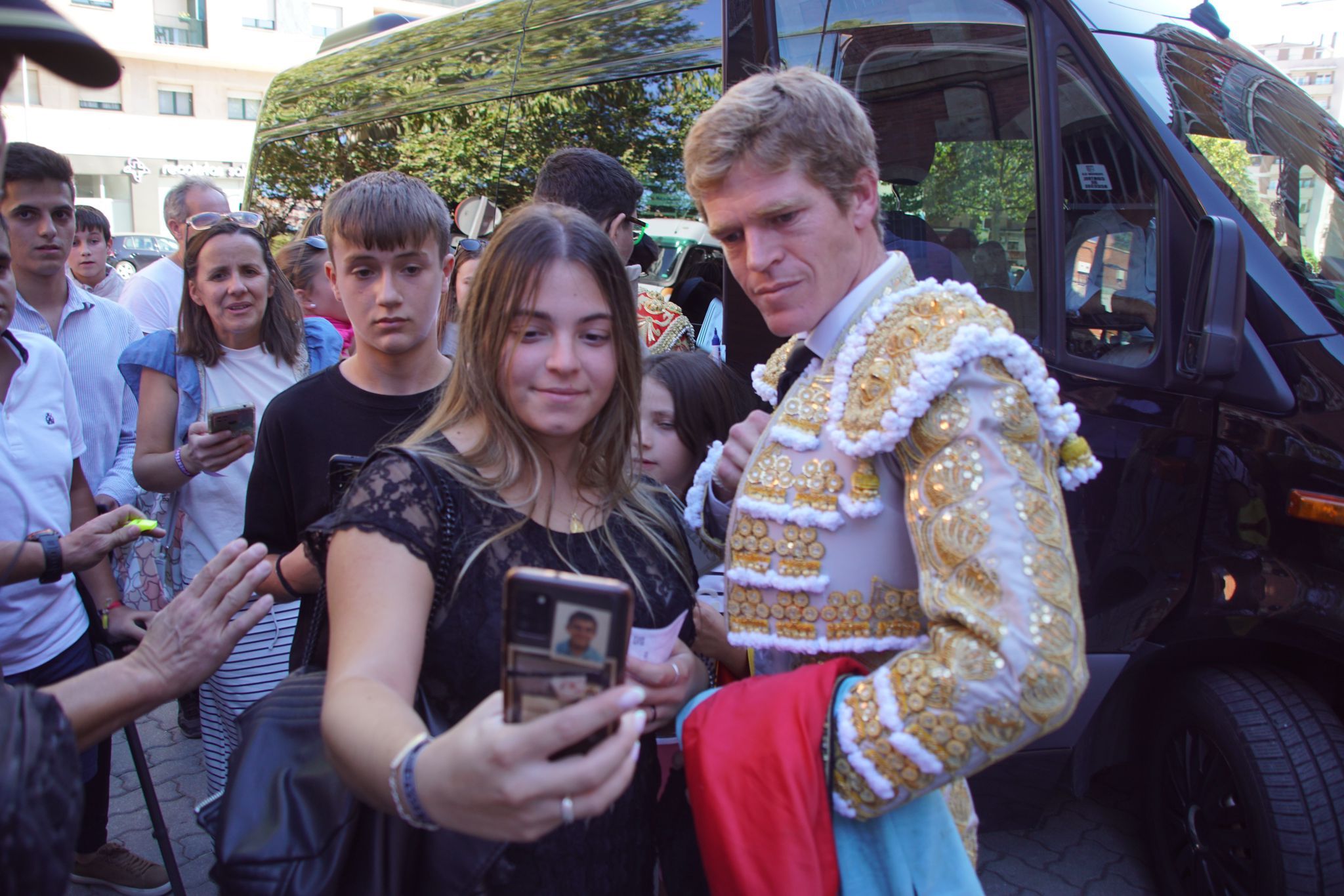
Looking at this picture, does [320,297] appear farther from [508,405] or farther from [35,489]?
[508,405]

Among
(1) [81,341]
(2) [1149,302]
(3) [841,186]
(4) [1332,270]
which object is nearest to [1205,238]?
(2) [1149,302]

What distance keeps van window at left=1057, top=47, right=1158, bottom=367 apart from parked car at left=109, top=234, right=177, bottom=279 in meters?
18.8

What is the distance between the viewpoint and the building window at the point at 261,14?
30078 millimetres

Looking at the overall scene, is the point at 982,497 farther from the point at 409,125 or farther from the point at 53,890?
the point at 409,125

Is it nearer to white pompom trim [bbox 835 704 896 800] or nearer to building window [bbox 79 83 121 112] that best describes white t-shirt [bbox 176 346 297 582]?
white pompom trim [bbox 835 704 896 800]

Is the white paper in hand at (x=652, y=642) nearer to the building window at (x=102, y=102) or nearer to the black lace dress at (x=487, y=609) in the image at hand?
the black lace dress at (x=487, y=609)

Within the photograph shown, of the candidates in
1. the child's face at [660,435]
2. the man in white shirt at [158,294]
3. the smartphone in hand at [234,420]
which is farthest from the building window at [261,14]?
the child's face at [660,435]

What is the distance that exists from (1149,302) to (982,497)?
177 cm

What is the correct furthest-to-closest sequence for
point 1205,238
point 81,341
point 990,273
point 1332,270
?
1. point 81,341
2. point 990,273
3. point 1332,270
4. point 1205,238

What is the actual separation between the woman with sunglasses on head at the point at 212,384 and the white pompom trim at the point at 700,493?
145cm

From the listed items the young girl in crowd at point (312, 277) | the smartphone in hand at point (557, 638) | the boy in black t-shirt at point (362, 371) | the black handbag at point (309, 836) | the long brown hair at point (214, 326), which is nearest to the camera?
the smartphone in hand at point (557, 638)

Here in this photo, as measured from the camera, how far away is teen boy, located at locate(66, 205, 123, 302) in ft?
21.4

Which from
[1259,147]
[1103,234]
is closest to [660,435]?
[1103,234]

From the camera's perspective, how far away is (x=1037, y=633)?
111 cm
